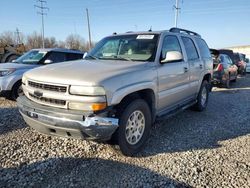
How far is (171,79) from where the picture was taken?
4.67 meters

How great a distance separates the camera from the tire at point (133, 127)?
358 centimetres

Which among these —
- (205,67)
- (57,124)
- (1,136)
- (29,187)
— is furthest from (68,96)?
(205,67)

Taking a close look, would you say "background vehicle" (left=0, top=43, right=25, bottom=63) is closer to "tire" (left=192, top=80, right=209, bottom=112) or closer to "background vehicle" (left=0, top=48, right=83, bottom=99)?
"background vehicle" (left=0, top=48, right=83, bottom=99)

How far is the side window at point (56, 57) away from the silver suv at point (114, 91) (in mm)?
3345

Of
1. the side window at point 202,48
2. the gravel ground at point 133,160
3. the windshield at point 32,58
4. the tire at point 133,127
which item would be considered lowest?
the gravel ground at point 133,160

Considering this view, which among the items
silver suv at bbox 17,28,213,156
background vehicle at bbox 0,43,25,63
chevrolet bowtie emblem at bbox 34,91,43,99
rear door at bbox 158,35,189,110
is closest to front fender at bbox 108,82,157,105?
silver suv at bbox 17,28,213,156

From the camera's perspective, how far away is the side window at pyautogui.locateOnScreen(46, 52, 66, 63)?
26.7 feet

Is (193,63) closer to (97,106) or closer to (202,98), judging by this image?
(202,98)

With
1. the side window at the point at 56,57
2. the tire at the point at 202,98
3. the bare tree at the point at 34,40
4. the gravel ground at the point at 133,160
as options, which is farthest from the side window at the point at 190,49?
the bare tree at the point at 34,40

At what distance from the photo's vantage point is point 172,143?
448 centimetres

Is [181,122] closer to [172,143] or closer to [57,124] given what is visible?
[172,143]

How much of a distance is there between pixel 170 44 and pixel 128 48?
2.89ft

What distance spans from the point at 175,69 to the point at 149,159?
6.16ft

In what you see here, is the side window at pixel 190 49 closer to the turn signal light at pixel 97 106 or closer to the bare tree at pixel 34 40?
the turn signal light at pixel 97 106
